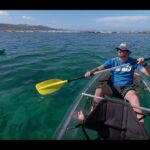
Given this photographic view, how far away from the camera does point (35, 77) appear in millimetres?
9602

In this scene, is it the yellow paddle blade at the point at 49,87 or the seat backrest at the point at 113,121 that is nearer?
the seat backrest at the point at 113,121

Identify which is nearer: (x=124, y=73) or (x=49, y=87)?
(x=124, y=73)

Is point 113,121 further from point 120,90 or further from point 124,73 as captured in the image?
point 124,73

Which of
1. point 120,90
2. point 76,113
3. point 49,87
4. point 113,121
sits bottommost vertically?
point 49,87

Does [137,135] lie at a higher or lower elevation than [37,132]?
higher

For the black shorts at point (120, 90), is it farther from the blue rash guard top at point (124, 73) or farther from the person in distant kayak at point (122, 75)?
the blue rash guard top at point (124, 73)

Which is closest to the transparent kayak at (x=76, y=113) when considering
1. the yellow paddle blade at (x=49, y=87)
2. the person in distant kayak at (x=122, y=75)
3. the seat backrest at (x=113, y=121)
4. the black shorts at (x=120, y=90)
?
the seat backrest at (x=113, y=121)

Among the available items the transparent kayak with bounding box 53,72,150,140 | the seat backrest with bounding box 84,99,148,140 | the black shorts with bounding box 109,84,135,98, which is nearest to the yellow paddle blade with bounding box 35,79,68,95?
the transparent kayak with bounding box 53,72,150,140

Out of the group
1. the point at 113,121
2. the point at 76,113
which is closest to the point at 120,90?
the point at 76,113

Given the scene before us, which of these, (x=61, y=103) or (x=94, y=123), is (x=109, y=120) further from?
Result: (x=61, y=103)

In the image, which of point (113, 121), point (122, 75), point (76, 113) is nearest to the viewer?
point (113, 121)
